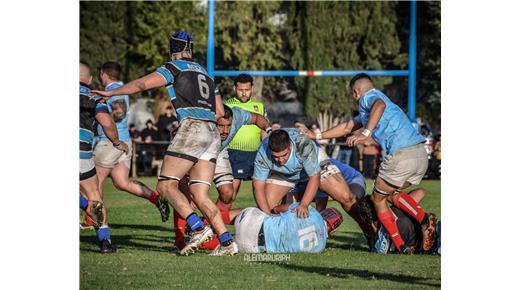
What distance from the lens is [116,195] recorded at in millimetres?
18703

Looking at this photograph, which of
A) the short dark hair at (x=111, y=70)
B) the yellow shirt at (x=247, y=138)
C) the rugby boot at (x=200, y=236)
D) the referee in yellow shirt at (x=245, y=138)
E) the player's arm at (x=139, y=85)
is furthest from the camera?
the yellow shirt at (x=247, y=138)

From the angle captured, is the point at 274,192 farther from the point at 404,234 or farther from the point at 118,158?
the point at 118,158

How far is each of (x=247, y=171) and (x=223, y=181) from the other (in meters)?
1.65

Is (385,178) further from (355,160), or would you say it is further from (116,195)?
(355,160)

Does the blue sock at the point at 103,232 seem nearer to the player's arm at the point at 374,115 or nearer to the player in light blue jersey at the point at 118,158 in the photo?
the player in light blue jersey at the point at 118,158

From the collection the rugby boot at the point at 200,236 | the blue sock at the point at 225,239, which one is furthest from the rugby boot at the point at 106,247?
the blue sock at the point at 225,239

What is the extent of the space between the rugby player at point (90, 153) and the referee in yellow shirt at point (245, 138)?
2720mm

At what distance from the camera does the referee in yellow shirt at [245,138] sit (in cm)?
1276

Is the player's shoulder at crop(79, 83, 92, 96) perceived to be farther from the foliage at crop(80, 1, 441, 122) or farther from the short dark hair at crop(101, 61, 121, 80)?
the foliage at crop(80, 1, 441, 122)

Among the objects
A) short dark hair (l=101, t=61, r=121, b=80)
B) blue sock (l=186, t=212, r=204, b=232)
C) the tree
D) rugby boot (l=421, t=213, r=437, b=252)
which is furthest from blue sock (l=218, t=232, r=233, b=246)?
the tree

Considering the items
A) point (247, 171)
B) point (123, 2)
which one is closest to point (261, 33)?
point (123, 2)

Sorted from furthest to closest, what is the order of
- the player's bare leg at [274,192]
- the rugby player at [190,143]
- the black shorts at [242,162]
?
the black shorts at [242,162]
the player's bare leg at [274,192]
the rugby player at [190,143]

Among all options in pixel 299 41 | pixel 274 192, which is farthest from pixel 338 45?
pixel 274 192

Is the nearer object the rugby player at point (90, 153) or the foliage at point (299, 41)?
the rugby player at point (90, 153)
